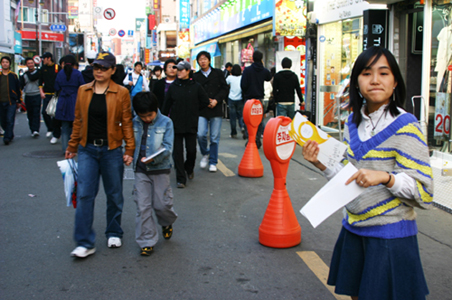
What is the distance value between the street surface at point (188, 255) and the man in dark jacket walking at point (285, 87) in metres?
3.97

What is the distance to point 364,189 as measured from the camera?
6.91 feet

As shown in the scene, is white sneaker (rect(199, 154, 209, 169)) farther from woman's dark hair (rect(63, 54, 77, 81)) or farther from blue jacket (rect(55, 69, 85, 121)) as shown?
woman's dark hair (rect(63, 54, 77, 81))

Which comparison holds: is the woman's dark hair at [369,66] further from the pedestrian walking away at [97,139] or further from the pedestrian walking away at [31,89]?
the pedestrian walking away at [31,89]

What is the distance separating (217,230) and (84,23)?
5335 inches

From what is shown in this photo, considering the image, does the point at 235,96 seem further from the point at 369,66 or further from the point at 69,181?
the point at 369,66

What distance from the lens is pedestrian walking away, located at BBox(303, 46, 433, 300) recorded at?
2.12 meters

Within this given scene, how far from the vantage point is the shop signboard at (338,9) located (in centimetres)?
1116

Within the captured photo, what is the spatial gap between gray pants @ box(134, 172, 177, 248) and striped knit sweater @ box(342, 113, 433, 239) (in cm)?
255

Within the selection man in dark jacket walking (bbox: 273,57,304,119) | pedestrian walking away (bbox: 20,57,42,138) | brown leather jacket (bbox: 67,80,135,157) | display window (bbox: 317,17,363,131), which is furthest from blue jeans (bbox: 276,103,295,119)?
brown leather jacket (bbox: 67,80,135,157)

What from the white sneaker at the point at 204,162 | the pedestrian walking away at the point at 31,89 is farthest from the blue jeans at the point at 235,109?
the pedestrian walking away at the point at 31,89

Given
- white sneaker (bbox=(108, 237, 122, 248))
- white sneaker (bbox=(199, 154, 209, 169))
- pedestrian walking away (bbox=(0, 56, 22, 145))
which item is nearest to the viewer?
white sneaker (bbox=(108, 237, 122, 248))

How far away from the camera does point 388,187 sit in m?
2.08

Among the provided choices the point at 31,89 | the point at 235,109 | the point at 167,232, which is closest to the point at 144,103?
the point at 167,232

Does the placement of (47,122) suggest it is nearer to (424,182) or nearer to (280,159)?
(280,159)
